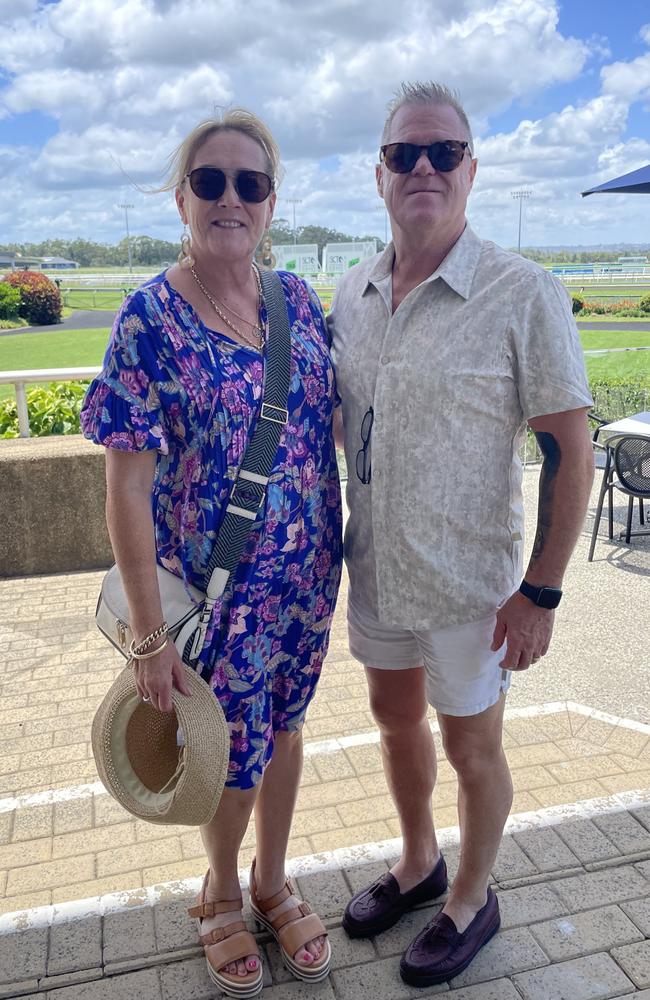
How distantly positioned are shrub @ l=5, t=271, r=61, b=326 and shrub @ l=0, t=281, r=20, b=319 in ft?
1.06

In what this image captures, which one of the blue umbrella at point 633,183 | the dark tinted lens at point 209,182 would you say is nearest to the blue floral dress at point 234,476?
the dark tinted lens at point 209,182

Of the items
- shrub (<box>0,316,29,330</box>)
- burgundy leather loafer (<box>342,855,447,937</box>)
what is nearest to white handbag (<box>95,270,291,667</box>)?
burgundy leather loafer (<box>342,855,447,937</box>)

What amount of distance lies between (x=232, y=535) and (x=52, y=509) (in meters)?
4.04

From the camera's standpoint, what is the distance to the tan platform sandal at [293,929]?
2256mm

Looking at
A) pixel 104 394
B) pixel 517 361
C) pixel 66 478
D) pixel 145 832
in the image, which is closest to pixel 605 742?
pixel 145 832

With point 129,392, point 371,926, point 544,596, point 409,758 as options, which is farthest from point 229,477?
point 371,926

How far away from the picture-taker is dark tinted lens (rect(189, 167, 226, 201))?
2.03 meters

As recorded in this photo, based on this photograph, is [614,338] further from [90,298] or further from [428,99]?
[90,298]

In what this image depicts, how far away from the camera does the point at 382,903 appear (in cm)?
245

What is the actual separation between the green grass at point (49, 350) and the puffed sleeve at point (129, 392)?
24.8m

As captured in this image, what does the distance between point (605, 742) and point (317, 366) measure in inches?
90.8

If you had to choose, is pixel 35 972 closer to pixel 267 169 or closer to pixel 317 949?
pixel 317 949

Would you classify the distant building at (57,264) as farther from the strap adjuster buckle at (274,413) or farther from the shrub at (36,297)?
the strap adjuster buckle at (274,413)

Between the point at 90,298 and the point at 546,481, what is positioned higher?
the point at 546,481
